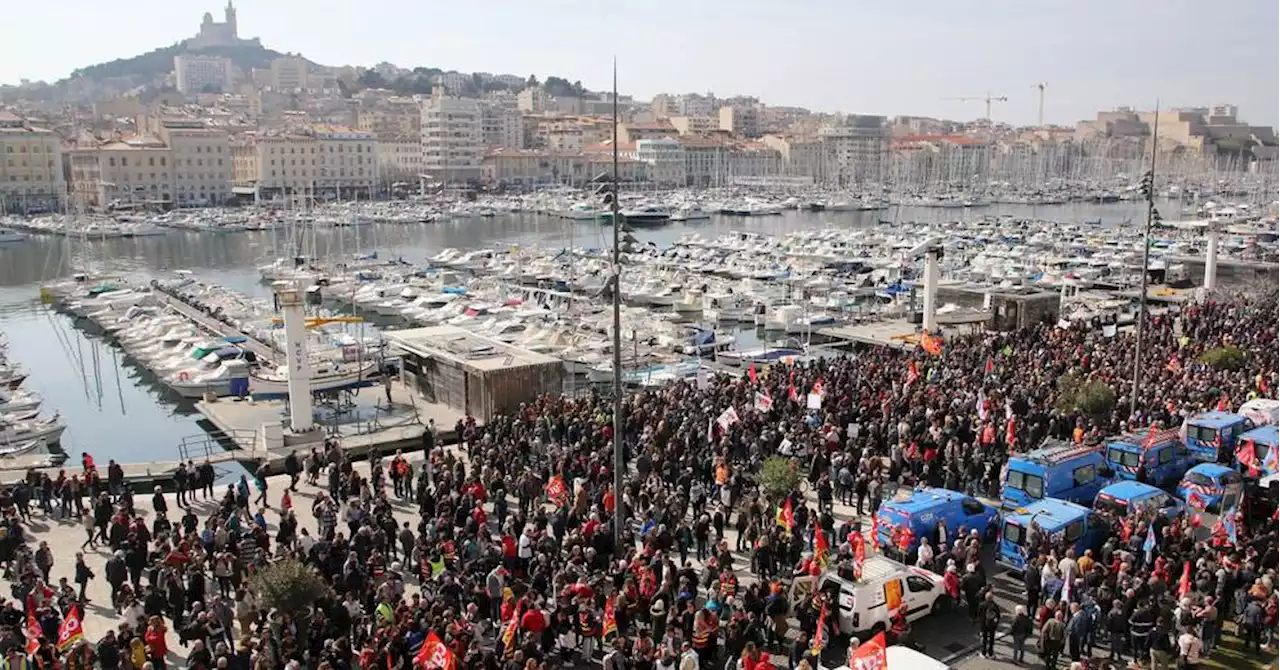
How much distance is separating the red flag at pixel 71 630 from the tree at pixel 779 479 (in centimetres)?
867

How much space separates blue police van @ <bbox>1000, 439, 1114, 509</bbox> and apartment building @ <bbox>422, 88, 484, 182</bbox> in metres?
142

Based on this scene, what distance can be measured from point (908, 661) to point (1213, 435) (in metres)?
10.7

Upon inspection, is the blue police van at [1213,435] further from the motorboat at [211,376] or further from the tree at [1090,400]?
the motorboat at [211,376]

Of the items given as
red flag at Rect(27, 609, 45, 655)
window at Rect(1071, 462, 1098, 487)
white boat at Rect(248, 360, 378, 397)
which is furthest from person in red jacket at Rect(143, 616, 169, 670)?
white boat at Rect(248, 360, 378, 397)

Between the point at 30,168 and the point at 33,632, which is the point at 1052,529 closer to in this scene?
the point at 33,632

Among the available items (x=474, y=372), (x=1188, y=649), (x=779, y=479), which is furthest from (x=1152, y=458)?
(x=474, y=372)

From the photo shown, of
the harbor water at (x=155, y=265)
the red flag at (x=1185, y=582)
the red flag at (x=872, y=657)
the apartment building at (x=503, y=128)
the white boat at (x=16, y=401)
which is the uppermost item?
the apartment building at (x=503, y=128)

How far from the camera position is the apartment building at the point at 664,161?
530 ft

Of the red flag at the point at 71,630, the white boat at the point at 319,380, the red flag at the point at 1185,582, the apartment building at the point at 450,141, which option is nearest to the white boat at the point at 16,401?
the white boat at the point at 319,380

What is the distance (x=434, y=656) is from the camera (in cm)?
939

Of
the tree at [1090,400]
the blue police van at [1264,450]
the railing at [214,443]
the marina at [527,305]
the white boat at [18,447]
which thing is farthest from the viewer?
the marina at [527,305]

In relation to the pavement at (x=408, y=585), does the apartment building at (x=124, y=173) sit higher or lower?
higher

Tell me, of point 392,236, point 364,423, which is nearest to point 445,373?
point 364,423

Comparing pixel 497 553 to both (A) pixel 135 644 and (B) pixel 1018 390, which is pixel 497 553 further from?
(B) pixel 1018 390
